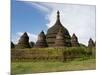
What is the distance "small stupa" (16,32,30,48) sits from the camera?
2754 mm

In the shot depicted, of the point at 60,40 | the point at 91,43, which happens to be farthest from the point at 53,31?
the point at 91,43

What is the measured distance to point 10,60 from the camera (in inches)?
106

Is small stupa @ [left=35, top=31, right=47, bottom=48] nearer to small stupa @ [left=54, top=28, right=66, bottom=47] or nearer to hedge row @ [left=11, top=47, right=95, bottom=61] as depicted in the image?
hedge row @ [left=11, top=47, right=95, bottom=61]

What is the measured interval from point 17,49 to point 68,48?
72 cm

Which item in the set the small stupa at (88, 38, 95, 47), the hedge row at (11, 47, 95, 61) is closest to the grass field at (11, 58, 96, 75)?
the hedge row at (11, 47, 95, 61)

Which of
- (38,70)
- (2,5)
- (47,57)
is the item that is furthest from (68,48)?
(2,5)

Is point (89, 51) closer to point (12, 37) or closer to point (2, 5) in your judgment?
point (12, 37)

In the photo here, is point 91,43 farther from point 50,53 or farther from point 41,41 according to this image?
point 41,41

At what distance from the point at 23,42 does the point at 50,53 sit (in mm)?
402

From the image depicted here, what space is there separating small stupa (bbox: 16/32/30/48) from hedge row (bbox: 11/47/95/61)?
0.05 meters

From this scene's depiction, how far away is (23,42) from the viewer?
9.09 feet

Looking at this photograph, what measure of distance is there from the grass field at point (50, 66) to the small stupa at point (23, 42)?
22 centimetres

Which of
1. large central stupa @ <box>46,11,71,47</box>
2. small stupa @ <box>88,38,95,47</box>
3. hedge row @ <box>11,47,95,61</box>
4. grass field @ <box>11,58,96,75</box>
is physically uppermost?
large central stupa @ <box>46,11,71,47</box>

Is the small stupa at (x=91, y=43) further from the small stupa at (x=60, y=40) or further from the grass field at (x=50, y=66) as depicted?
the small stupa at (x=60, y=40)
